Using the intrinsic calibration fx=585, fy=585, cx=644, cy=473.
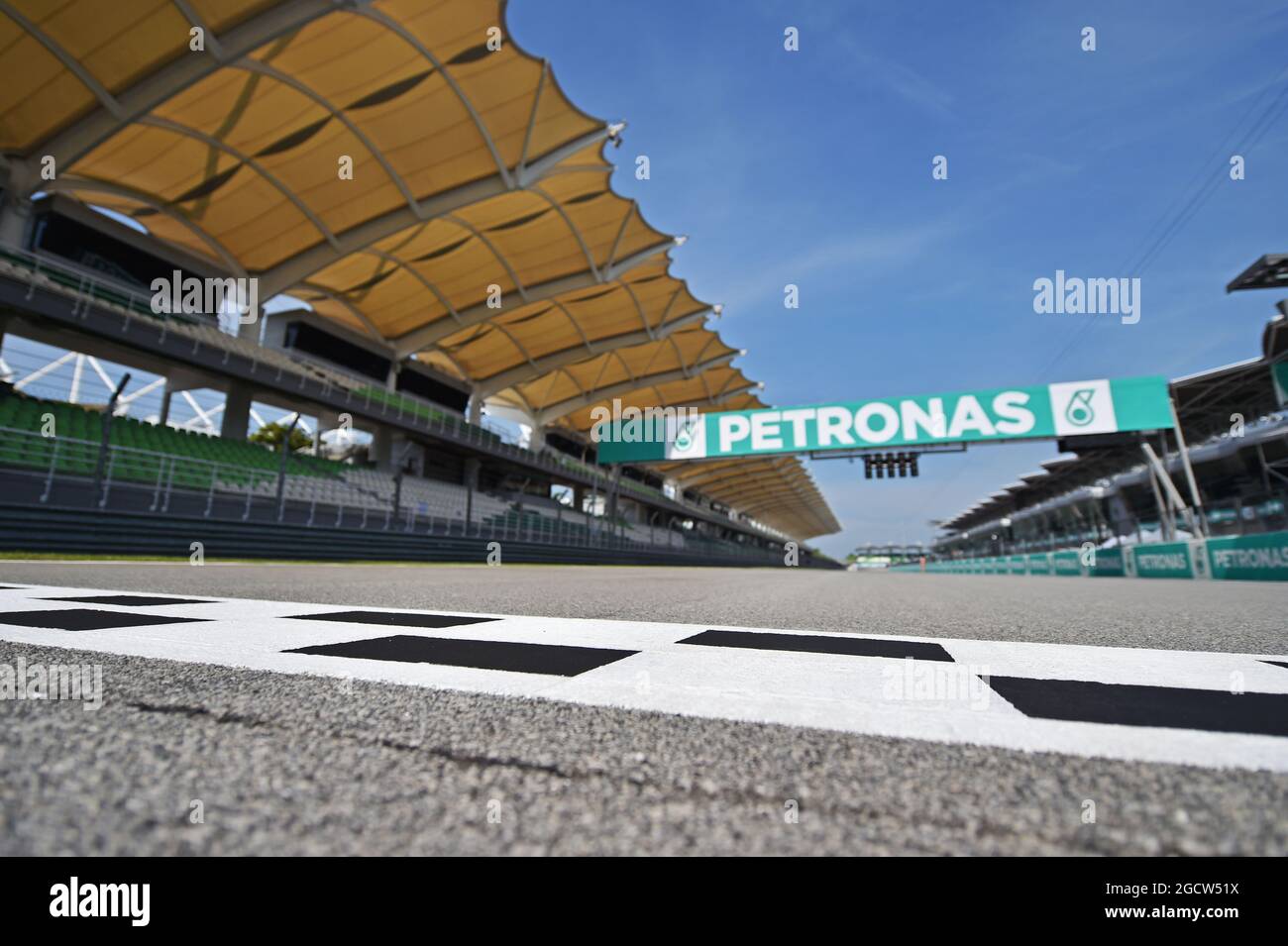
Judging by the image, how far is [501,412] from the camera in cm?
3581

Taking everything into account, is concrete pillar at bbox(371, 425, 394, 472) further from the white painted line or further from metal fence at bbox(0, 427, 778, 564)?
the white painted line

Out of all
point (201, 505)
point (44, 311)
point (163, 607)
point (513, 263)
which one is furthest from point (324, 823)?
point (513, 263)

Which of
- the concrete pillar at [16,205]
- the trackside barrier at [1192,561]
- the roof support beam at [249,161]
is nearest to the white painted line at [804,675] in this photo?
the trackside barrier at [1192,561]

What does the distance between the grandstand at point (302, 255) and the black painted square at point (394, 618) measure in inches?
349

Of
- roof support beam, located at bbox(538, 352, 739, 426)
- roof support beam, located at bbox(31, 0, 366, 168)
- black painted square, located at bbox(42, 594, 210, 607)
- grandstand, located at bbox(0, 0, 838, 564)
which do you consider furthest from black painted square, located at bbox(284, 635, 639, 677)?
roof support beam, located at bbox(538, 352, 739, 426)

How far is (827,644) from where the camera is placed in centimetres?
214

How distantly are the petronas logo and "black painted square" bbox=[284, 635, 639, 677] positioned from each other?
72.8ft

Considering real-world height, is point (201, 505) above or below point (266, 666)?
above

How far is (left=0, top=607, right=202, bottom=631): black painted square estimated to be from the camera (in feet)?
6.80

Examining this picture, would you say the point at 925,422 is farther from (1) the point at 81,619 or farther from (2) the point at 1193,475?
(1) the point at 81,619

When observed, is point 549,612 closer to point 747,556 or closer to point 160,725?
point 160,725

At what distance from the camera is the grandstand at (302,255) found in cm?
1211

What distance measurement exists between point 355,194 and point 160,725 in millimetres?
20379

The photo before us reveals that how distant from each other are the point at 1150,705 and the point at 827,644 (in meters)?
1.01
